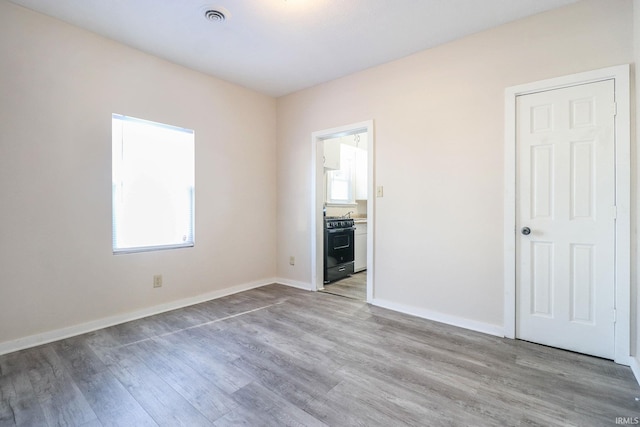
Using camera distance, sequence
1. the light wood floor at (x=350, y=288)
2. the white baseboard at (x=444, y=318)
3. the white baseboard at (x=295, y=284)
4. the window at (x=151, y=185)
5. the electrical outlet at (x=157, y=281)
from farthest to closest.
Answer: the white baseboard at (x=295, y=284), the light wood floor at (x=350, y=288), the electrical outlet at (x=157, y=281), the window at (x=151, y=185), the white baseboard at (x=444, y=318)

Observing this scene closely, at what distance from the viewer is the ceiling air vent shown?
2.30 m

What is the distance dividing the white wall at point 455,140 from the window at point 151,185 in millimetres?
2030

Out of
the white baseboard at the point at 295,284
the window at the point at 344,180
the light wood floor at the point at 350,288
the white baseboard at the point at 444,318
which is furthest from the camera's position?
the window at the point at 344,180

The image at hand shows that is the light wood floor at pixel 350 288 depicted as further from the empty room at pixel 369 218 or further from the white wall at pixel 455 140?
the white wall at pixel 455 140

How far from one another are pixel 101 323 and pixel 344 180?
13.7 ft

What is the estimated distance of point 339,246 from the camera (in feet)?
14.5

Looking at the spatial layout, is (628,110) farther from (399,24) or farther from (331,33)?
(331,33)

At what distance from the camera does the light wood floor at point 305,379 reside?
5.02 feet

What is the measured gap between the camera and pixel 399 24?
249 centimetres

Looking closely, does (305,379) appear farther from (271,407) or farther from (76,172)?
(76,172)

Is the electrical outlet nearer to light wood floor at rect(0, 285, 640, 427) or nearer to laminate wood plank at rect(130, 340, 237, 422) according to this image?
light wood floor at rect(0, 285, 640, 427)

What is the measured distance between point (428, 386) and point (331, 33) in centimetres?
294

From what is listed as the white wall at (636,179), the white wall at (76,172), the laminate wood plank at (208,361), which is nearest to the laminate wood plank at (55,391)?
the white wall at (76,172)

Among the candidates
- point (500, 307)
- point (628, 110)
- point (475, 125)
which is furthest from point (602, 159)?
point (500, 307)
